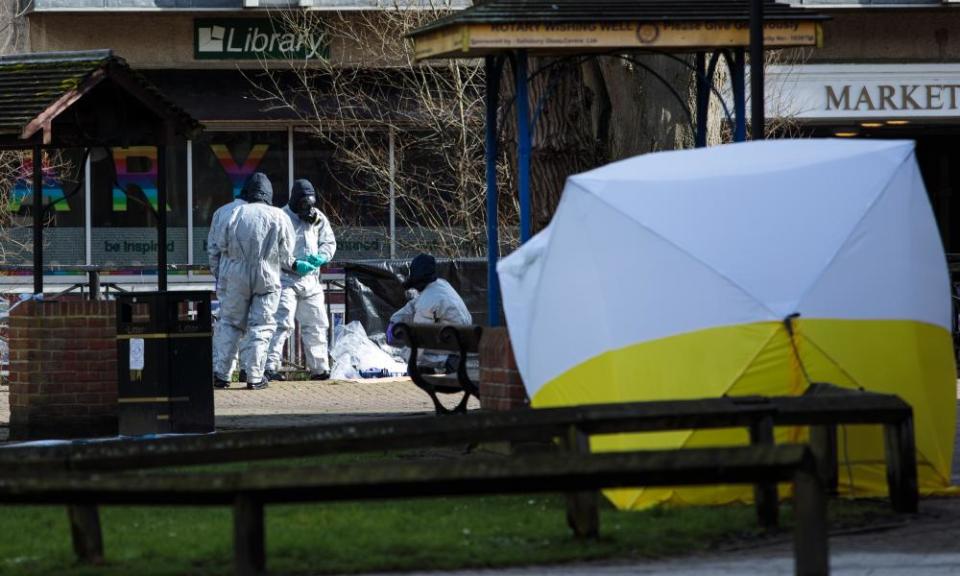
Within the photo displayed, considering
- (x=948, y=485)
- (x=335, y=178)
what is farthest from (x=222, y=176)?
(x=948, y=485)

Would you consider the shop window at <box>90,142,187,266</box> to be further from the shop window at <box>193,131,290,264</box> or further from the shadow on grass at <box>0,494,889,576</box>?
the shadow on grass at <box>0,494,889,576</box>

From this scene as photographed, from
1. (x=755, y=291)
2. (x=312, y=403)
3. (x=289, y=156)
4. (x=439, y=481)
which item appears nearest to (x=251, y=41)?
(x=289, y=156)

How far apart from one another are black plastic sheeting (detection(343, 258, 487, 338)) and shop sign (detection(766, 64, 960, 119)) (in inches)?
294

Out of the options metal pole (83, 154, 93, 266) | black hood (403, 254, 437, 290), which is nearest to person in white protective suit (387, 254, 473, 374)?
black hood (403, 254, 437, 290)

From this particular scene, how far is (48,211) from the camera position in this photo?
2484 centimetres

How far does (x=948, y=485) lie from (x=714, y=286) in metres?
1.68

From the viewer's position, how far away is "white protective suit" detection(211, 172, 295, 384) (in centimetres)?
1848

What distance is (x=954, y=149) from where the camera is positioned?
29.8 meters

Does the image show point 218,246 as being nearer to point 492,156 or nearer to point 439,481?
point 492,156

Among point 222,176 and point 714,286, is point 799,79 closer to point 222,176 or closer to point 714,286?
point 222,176

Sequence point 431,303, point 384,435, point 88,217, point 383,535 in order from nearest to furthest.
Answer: point 384,435 → point 383,535 → point 431,303 → point 88,217

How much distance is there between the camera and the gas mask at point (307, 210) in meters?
19.9

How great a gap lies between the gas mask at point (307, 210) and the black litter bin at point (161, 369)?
22.5 ft

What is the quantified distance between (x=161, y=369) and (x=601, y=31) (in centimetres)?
425
